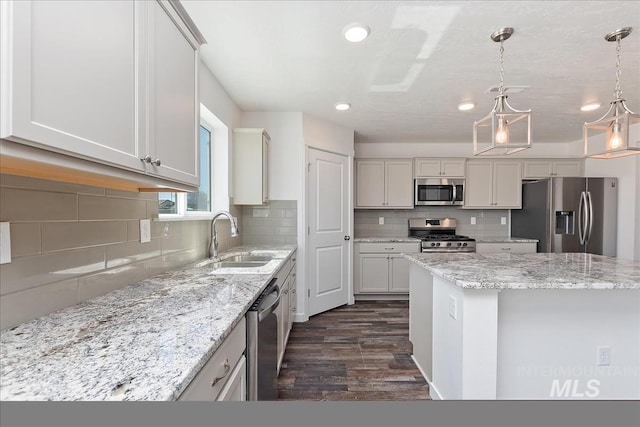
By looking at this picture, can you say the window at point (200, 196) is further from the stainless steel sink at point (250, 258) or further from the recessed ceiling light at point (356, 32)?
the recessed ceiling light at point (356, 32)

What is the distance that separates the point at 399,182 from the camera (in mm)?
4508

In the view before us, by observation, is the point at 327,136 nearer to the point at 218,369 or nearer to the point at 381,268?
the point at 381,268

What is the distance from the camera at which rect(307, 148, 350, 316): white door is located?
139 inches

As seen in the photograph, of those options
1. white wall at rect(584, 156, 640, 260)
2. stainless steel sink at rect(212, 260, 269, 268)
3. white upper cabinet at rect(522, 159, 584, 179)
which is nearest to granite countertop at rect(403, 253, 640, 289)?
stainless steel sink at rect(212, 260, 269, 268)

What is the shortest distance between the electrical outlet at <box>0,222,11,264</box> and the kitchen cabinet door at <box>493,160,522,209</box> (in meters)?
5.09

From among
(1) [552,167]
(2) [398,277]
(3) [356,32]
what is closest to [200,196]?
(3) [356,32]

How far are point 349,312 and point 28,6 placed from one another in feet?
12.2

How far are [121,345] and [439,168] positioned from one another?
4510 mm

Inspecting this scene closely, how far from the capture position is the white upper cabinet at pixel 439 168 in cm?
449

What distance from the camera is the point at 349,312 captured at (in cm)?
377

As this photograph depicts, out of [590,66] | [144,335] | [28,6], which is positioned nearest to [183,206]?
[144,335]

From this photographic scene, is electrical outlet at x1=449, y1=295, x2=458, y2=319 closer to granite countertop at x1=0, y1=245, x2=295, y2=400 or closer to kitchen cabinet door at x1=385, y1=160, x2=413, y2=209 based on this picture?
granite countertop at x1=0, y1=245, x2=295, y2=400

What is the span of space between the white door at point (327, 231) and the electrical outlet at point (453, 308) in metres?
2.00

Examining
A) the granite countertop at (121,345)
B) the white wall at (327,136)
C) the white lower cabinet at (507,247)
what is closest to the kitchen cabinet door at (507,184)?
the white lower cabinet at (507,247)
